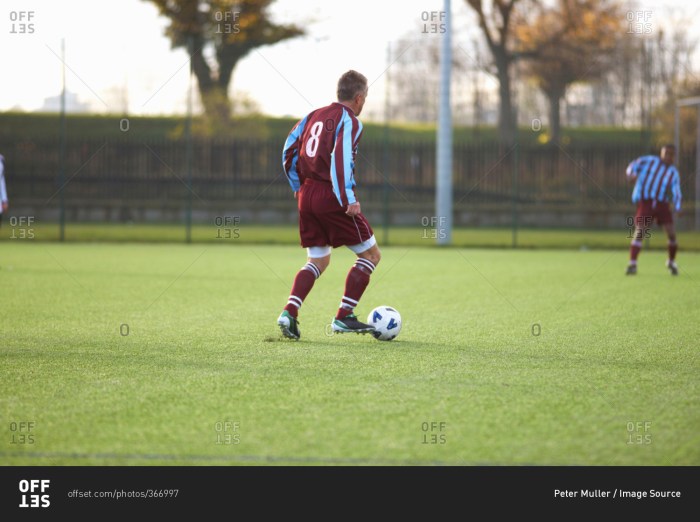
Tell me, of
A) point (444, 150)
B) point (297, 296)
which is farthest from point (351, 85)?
Answer: point (444, 150)

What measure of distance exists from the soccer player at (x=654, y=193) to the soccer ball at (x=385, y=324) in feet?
25.6

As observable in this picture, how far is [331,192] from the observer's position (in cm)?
709

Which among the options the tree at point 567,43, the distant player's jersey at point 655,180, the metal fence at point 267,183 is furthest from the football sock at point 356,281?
the tree at point 567,43

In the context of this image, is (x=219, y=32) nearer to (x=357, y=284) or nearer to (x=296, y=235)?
(x=296, y=235)

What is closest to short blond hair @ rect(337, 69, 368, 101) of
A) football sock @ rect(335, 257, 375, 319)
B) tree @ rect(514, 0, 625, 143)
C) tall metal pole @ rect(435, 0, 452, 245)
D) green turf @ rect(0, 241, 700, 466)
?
football sock @ rect(335, 257, 375, 319)

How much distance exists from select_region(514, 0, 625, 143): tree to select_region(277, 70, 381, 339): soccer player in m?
23.4

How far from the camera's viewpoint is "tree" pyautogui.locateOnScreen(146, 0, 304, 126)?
90.7 feet

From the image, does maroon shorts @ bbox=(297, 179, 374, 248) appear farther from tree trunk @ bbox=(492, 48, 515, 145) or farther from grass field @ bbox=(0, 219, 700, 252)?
tree trunk @ bbox=(492, 48, 515, 145)

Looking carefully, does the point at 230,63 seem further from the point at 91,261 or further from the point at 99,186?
the point at 91,261

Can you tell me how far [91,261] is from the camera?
627 inches

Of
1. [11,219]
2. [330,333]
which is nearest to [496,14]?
[11,219]

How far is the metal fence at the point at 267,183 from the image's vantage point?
89.0ft

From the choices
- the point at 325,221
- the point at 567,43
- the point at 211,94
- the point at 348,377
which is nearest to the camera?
the point at 348,377

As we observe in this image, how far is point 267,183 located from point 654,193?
16423mm
